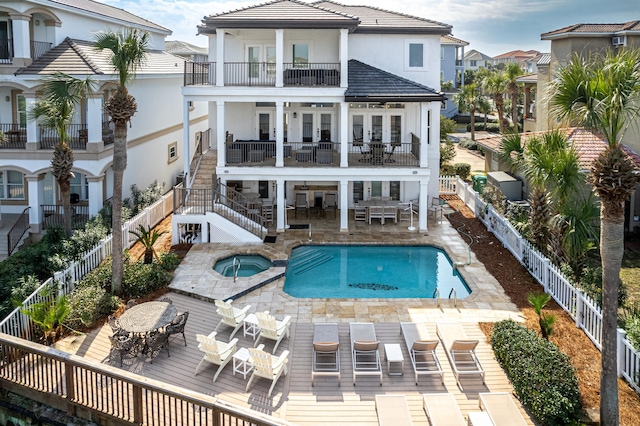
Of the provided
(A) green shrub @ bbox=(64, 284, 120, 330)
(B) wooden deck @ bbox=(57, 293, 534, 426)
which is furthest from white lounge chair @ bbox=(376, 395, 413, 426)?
(A) green shrub @ bbox=(64, 284, 120, 330)

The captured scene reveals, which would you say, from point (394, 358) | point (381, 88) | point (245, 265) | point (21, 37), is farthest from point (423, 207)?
point (21, 37)

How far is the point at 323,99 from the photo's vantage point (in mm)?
24578

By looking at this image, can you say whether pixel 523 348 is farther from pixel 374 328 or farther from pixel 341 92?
pixel 341 92

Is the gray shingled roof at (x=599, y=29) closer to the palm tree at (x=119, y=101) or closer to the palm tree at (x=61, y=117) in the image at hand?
the palm tree at (x=119, y=101)

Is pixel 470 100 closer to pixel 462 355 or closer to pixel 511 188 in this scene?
pixel 511 188

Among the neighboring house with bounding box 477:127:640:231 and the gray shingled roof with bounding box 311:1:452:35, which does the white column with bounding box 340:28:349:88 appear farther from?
the neighboring house with bounding box 477:127:640:231

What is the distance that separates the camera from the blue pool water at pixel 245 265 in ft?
67.7

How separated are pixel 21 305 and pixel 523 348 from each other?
39.5 ft

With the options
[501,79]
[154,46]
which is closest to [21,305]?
[154,46]

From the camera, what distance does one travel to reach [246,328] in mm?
15312

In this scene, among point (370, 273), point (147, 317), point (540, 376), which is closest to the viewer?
point (540, 376)

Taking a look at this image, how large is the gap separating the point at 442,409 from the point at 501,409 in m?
1.15

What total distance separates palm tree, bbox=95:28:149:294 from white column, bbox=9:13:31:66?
7.07 meters

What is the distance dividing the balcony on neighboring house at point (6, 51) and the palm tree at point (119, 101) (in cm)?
780
